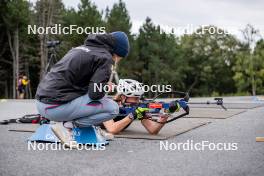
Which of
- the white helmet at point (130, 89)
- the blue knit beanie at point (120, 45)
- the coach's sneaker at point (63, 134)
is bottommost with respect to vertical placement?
the coach's sneaker at point (63, 134)

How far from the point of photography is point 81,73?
5.51 metres

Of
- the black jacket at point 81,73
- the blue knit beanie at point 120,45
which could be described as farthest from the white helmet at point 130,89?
the black jacket at point 81,73

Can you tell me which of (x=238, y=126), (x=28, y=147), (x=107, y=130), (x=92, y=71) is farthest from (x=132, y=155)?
(x=238, y=126)

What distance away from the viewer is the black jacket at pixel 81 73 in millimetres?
5414

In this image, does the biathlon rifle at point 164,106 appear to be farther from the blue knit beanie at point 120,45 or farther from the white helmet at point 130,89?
the blue knit beanie at point 120,45

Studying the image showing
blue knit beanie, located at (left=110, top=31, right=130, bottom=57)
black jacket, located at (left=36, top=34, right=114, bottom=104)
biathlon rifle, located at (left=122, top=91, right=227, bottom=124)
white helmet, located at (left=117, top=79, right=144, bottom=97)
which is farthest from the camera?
white helmet, located at (left=117, top=79, right=144, bottom=97)

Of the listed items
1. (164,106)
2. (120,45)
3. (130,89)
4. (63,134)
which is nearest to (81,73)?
(120,45)

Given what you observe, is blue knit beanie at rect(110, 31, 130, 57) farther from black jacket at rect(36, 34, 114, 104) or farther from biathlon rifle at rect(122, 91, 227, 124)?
biathlon rifle at rect(122, 91, 227, 124)

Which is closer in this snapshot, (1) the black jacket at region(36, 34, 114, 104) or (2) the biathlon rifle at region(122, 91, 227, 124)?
(1) the black jacket at region(36, 34, 114, 104)

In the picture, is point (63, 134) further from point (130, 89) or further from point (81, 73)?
point (130, 89)

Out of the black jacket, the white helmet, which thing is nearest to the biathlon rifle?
the white helmet

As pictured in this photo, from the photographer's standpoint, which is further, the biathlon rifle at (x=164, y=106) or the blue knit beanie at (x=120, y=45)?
the biathlon rifle at (x=164, y=106)

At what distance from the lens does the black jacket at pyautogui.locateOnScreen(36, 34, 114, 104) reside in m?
5.41

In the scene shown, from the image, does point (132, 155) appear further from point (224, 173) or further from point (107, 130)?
point (107, 130)
